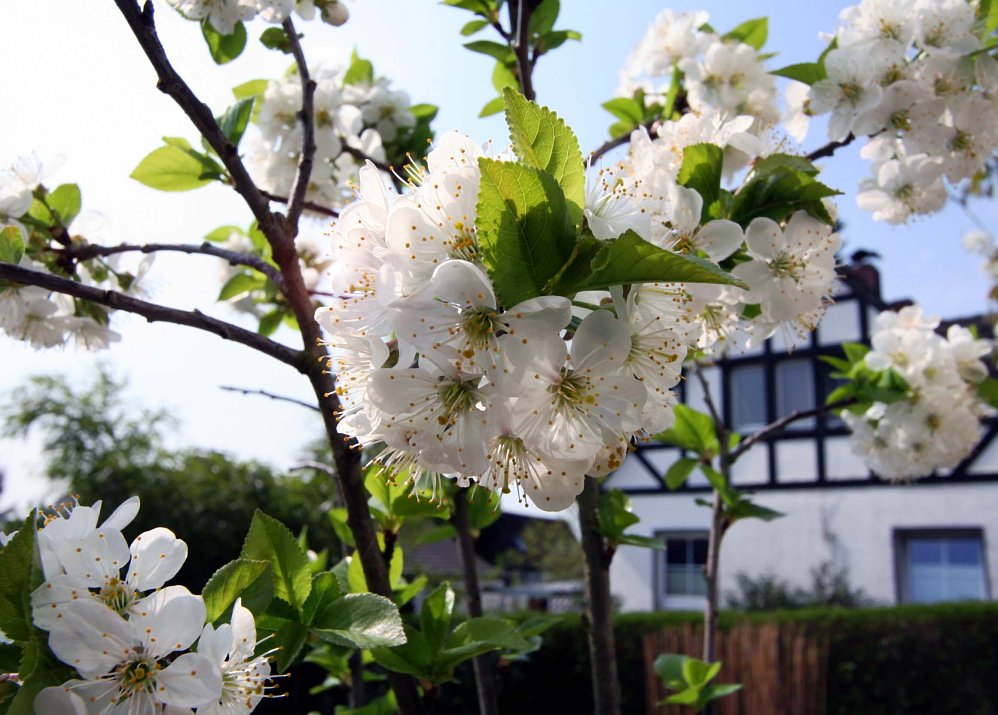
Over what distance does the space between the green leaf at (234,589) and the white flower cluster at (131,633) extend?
0.02 metres

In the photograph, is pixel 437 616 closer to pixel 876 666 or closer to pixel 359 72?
pixel 359 72

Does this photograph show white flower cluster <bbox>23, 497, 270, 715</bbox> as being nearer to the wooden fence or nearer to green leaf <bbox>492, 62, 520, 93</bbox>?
green leaf <bbox>492, 62, 520, 93</bbox>

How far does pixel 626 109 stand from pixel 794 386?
8.88 meters

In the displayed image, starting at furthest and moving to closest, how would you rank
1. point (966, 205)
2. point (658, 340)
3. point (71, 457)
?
point (71, 457) → point (966, 205) → point (658, 340)

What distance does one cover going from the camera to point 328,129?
5.30 ft

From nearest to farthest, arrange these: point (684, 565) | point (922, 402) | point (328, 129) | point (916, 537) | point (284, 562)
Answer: point (284, 562), point (328, 129), point (922, 402), point (916, 537), point (684, 565)

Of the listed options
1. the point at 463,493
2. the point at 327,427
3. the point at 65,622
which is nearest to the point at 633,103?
the point at 463,493

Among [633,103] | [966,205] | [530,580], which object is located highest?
[966,205]

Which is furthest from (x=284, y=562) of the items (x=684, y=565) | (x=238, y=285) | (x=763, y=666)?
(x=684, y=565)

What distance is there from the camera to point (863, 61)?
1198 mm

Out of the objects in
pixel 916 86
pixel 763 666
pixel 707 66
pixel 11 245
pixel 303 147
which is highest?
pixel 707 66

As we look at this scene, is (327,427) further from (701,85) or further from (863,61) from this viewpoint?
(701,85)

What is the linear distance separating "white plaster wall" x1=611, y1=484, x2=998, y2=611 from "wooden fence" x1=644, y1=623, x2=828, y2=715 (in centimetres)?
166

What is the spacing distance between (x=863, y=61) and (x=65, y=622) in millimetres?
1239
